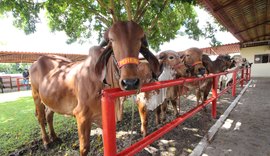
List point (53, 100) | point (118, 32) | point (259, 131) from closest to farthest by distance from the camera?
1. point (118, 32)
2. point (53, 100)
3. point (259, 131)

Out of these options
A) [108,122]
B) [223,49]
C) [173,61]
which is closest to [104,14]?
[173,61]

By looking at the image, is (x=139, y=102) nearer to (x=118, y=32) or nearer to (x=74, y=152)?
(x=74, y=152)

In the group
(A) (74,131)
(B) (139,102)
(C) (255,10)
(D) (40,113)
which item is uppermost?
(C) (255,10)

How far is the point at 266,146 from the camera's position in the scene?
3057 millimetres

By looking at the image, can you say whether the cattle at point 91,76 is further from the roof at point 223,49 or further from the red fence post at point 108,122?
the roof at point 223,49

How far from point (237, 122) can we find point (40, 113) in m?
4.50

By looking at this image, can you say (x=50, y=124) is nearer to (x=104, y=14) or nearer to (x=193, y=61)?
(x=193, y=61)

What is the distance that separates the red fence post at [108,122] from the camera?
4.92 feet

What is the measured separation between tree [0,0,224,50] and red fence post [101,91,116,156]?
381 cm

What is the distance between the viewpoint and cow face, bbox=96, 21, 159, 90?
1.52 m

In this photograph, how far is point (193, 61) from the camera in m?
4.26

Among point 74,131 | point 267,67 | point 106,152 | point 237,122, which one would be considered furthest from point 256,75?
point 106,152

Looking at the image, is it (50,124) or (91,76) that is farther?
(50,124)

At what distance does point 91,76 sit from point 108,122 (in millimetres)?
858
